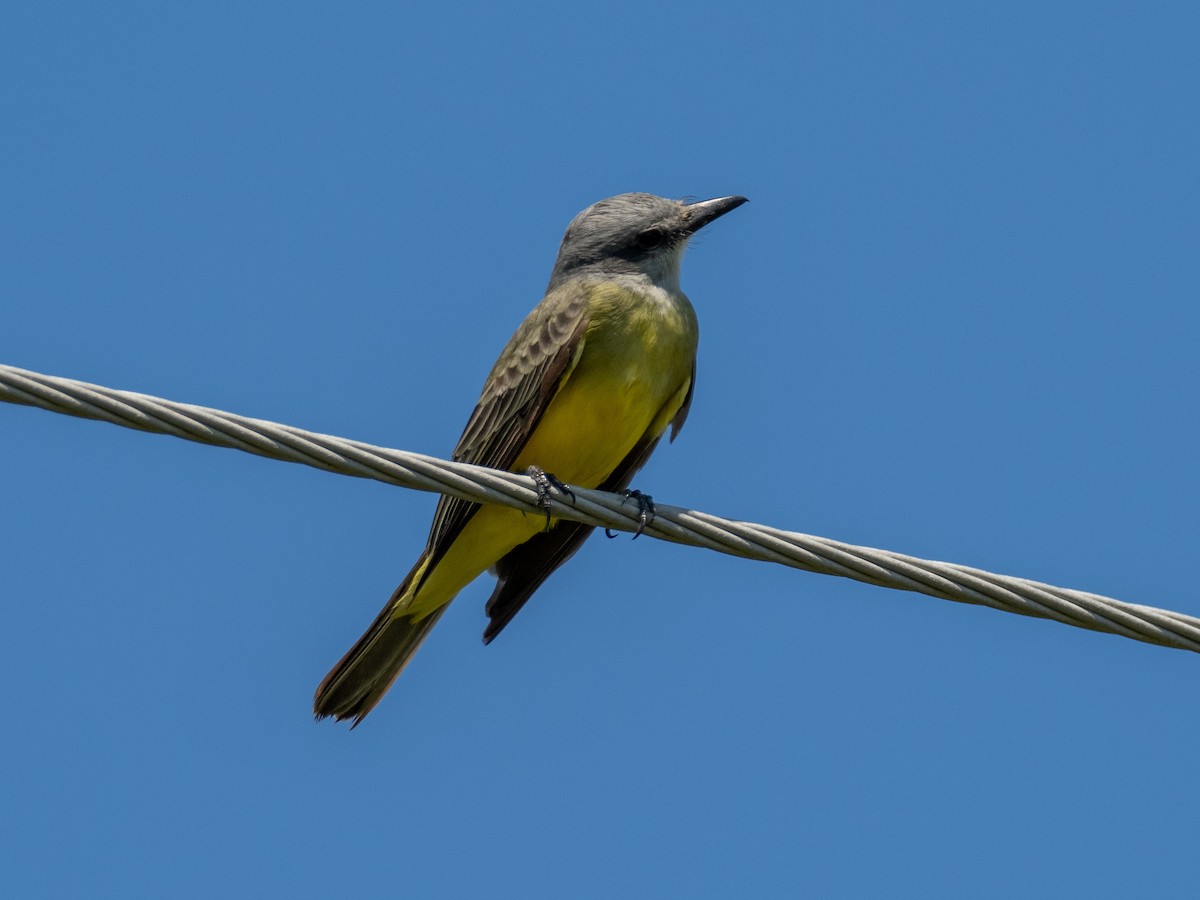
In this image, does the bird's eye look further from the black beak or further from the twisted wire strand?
the twisted wire strand

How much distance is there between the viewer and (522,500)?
18.8ft

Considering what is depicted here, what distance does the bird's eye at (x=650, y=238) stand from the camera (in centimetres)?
849

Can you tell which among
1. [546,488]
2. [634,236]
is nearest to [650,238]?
[634,236]

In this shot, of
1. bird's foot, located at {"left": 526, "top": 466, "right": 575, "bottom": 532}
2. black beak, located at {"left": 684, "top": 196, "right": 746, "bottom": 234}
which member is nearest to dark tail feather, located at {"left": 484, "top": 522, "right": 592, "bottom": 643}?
bird's foot, located at {"left": 526, "top": 466, "right": 575, "bottom": 532}

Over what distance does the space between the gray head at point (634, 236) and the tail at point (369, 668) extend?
1838mm

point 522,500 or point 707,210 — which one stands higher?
point 707,210

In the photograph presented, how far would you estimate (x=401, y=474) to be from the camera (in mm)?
5176

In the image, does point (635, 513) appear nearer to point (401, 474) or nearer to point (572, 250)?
point (401, 474)

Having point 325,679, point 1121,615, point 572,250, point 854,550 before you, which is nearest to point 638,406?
point 572,250

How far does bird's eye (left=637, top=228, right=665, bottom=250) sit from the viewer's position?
849cm

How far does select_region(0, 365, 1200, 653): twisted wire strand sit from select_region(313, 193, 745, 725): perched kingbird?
1836 mm

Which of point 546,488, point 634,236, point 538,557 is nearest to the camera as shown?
point 546,488

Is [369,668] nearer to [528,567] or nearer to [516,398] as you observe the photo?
[528,567]

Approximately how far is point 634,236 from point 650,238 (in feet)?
0.28
